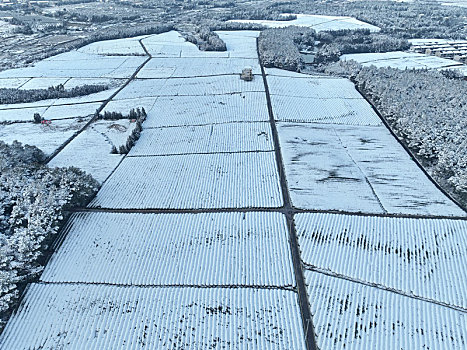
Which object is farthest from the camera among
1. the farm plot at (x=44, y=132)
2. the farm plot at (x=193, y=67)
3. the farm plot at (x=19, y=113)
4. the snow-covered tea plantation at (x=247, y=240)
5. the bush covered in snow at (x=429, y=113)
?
the farm plot at (x=193, y=67)

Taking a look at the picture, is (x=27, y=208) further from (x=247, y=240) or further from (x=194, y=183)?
(x=247, y=240)

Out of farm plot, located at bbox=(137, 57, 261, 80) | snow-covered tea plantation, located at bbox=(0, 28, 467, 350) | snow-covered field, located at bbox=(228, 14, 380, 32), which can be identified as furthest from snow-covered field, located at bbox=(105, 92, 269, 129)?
snow-covered field, located at bbox=(228, 14, 380, 32)

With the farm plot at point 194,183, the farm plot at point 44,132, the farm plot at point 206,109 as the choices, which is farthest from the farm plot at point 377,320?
the farm plot at point 44,132

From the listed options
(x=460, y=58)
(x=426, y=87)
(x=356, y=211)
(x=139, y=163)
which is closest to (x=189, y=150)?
(x=139, y=163)

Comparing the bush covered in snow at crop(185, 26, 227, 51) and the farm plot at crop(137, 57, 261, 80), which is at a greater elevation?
the bush covered in snow at crop(185, 26, 227, 51)

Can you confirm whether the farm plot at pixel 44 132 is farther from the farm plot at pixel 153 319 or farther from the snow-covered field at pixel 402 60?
the snow-covered field at pixel 402 60

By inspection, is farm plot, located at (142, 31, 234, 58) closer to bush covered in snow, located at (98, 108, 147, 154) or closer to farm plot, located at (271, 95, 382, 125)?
farm plot, located at (271, 95, 382, 125)

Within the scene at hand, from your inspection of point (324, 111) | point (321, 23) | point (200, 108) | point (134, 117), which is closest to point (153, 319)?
point (134, 117)
